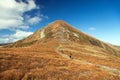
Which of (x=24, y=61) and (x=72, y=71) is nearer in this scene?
(x=72, y=71)

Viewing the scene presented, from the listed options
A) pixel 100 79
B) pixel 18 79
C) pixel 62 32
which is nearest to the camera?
pixel 18 79

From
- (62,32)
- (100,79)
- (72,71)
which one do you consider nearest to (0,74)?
(72,71)

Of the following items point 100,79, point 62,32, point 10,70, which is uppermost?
point 62,32

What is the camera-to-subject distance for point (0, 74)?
39.3 meters

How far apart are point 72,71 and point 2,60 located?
22.2 metres

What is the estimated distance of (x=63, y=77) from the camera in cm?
4075

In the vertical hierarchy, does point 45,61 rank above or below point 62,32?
below

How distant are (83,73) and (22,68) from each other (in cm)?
1801

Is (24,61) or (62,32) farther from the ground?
(62,32)

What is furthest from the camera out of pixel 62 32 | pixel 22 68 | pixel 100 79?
pixel 62 32

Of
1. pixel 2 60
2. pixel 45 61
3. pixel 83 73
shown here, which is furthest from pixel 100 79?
pixel 2 60

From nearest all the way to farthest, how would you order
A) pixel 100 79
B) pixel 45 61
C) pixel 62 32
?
pixel 100 79 → pixel 45 61 → pixel 62 32

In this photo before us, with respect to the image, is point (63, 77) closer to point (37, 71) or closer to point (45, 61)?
point (37, 71)

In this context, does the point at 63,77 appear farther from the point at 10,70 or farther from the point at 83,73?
the point at 10,70
